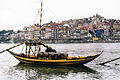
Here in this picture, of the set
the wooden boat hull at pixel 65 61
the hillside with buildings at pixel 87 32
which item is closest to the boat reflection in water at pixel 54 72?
the wooden boat hull at pixel 65 61

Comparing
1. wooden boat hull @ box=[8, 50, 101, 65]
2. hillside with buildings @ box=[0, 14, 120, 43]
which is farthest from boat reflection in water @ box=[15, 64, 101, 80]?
hillside with buildings @ box=[0, 14, 120, 43]

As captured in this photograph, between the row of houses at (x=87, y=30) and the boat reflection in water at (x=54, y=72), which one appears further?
the row of houses at (x=87, y=30)

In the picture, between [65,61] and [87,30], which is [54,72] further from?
[87,30]

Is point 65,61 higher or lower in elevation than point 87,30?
lower

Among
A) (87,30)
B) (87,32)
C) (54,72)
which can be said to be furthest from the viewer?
(87,30)

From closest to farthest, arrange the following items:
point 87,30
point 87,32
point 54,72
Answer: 1. point 54,72
2. point 87,32
3. point 87,30

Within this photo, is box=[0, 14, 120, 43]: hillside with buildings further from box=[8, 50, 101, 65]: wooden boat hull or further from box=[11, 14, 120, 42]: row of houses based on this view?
box=[8, 50, 101, 65]: wooden boat hull

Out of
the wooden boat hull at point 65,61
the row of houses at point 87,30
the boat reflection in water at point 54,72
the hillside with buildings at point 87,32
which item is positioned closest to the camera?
the boat reflection in water at point 54,72

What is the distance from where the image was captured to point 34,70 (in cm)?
2816

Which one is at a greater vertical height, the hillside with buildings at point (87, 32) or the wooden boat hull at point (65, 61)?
the hillside with buildings at point (87, 32)

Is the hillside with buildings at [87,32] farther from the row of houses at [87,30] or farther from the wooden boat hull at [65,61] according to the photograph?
the wooden boat hull at [65,61]

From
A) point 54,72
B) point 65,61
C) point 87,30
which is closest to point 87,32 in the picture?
point 87,30

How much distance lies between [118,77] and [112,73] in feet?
7.34

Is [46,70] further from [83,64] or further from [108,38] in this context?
[108,38]
